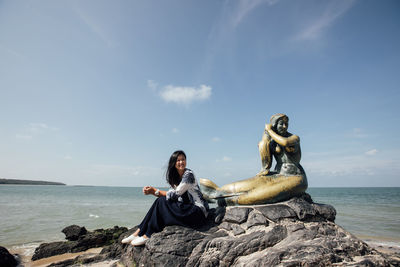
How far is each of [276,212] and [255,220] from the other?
0.39 meters

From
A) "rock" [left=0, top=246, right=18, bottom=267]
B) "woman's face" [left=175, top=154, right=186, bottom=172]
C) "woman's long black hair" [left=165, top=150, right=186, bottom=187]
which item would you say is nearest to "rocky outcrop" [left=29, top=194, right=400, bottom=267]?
"woman's long black hair" [left=165, top=150, right=186, bottom=187]

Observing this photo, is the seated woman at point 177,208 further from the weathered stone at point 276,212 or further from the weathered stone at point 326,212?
the weathered stone at point 326,212

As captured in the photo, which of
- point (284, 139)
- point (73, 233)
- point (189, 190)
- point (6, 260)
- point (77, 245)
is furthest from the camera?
point (73, 233)

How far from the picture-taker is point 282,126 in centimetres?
434

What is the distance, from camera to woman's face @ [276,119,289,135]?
434cm

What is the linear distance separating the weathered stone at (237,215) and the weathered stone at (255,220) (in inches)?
3.2

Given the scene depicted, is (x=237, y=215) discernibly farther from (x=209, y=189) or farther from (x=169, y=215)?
(x=169, y=215)

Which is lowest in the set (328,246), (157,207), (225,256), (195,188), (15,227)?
(15,227)

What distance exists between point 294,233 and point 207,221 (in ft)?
4.87

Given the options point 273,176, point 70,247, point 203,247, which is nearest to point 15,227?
point 70,247

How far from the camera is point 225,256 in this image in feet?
10.5

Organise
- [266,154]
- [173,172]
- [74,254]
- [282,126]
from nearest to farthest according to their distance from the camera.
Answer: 1. [173,172]
2. [282,126]
3. [266,154]
4. [74,254]

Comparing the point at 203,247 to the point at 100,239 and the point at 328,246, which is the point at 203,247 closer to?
the point at 328,246

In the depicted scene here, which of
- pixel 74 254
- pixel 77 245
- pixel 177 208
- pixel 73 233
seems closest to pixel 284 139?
pixel 177 208
